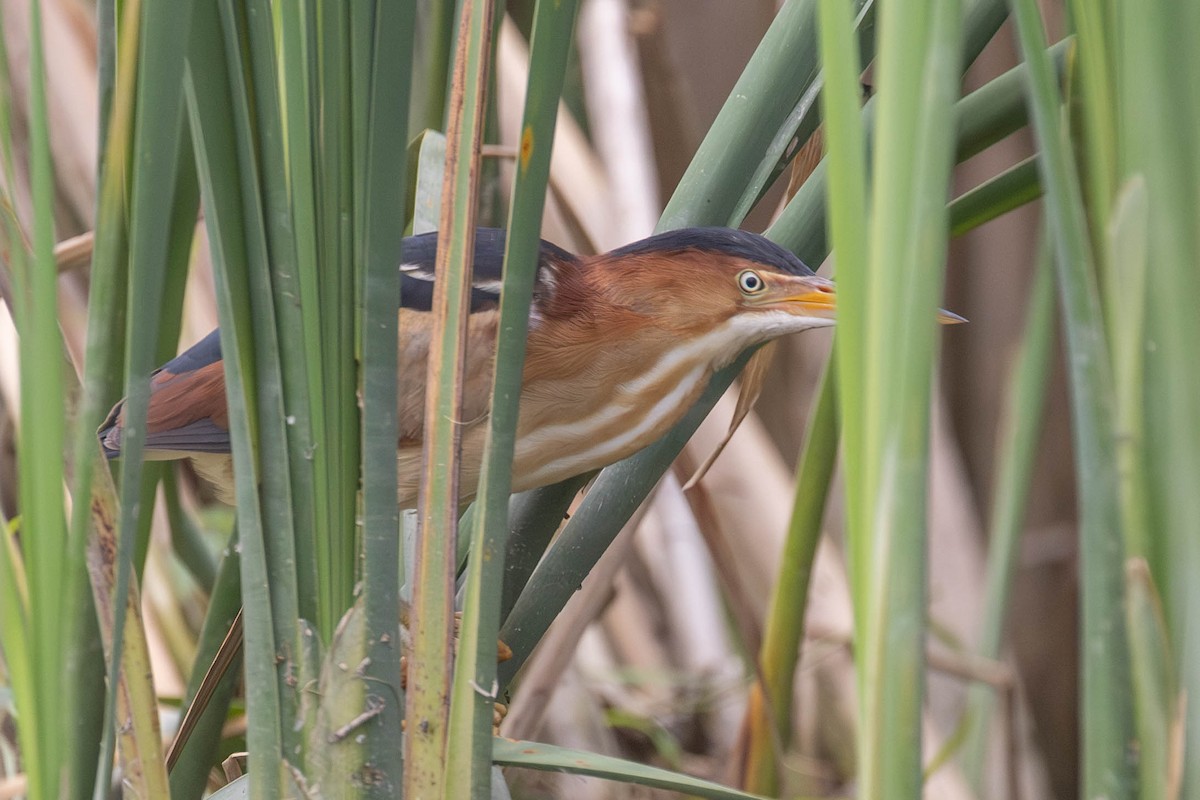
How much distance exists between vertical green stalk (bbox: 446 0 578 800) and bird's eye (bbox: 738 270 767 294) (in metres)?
0.35

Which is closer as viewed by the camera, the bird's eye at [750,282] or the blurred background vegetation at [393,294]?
the blurred background vegetation at [393,294]

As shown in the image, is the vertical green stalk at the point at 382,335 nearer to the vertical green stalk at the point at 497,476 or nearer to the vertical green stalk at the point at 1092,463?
the vertical green stalk at the point at 497,476

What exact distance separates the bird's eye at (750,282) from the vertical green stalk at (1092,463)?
16.4 inches

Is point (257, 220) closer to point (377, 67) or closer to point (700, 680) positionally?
point (377, 67)

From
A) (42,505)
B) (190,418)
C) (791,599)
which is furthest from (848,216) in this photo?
(190,418)

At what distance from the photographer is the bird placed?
733mm

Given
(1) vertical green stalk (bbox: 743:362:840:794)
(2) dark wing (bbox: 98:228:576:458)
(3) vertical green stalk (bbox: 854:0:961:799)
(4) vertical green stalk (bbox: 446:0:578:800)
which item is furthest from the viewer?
(2) dark wing (bbox: 98:228:576:458)

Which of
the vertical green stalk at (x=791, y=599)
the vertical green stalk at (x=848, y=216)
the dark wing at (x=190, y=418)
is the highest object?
the vertical green stalk at (x=848, y=216)

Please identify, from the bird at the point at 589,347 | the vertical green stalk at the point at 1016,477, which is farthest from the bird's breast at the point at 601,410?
the vertical green stalk at the point at 1016,477

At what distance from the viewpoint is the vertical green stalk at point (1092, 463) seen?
332mm

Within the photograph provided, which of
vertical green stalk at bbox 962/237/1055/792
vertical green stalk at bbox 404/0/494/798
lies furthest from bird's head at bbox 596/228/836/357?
vertical green stalk at bbox 404/0/494/798

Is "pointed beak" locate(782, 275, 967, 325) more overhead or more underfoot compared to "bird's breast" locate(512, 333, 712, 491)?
more overhead

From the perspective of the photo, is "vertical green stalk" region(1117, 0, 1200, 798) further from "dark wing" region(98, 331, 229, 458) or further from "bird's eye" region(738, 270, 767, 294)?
"dark wing" region(98, 331, 229, 458)

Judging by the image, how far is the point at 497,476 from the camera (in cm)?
44
